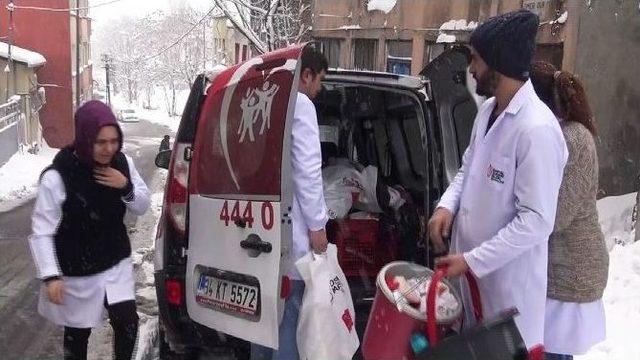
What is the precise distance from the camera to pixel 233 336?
3.33 m

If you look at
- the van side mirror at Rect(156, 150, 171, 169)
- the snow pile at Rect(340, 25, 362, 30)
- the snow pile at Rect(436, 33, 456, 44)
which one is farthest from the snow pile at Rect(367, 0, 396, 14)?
the van side mirror at Rect(156, 150, 171, 169)

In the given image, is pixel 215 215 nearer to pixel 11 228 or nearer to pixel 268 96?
pixel 268 96

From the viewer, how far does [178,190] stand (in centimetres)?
367

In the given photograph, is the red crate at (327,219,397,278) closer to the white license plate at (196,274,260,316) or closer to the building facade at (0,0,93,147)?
the white license plate at (196,274,260,316)

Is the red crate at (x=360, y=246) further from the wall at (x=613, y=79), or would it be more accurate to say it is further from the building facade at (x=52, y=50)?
the building facade at (x=52, y=50)

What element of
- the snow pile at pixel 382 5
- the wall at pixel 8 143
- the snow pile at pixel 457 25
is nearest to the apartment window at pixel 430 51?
the snow pile at pixel 457 25

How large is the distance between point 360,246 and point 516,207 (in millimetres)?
2619

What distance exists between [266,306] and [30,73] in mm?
25696

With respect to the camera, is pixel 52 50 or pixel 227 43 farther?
pixel 227 43

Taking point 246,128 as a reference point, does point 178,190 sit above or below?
below

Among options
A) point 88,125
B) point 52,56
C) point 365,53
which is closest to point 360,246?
point 88,125

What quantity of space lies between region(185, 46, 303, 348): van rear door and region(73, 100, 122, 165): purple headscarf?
0.51 meters

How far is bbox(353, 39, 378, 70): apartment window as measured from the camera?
17.2m

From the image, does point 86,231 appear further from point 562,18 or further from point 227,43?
point 227,43
